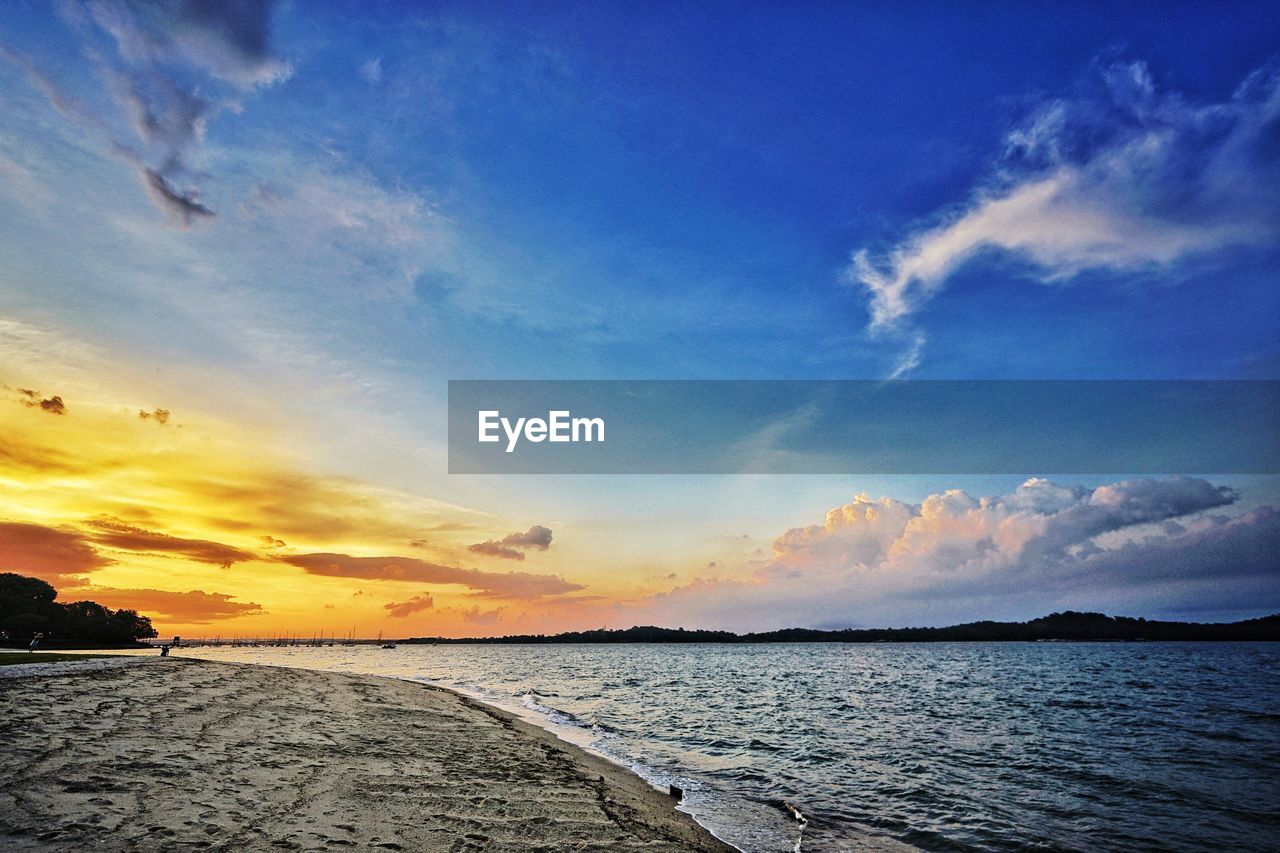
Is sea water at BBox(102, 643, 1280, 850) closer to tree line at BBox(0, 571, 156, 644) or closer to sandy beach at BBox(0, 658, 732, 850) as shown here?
sandy beach at BBox(0, 658, 732, 850)

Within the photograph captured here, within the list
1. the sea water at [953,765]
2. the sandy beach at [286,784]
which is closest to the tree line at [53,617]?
the sea water at [953,765]

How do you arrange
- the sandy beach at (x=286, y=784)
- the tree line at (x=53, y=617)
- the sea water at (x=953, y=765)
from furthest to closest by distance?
the tree line at (x=53, y=617), the sea water at (x=953, y=765), the sandy beach at (x=286, y=784)

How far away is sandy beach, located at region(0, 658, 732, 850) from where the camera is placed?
31.9 ft

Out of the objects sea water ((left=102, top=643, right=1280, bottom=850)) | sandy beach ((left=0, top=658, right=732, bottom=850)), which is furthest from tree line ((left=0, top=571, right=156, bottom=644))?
sandy beach ((left=0, top=658, right=732, bottom=850))

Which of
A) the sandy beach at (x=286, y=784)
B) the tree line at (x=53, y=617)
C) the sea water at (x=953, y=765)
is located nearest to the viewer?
the sandy beach at (x=286, y=784)

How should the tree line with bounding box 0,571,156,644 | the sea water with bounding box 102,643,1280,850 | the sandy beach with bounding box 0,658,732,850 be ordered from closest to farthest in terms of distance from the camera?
the sandy beach with bounding box 0,658,732,850 → the sea water with bounding box 102,643,1280,850 → the tree line with bounding box 0,571,156,644

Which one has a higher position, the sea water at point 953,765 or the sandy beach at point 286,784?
the sandy beach at point 286,784

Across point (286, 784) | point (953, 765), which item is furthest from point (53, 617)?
point (953, 765)

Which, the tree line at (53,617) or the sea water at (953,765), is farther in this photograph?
the tree line at (53,617)

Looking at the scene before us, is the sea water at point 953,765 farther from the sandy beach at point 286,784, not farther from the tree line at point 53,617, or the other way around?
the tree line at point 53,617

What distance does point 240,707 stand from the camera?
78.0 feet

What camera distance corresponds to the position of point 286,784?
42.1 ft

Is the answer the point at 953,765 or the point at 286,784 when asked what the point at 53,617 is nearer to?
the point at 286,784

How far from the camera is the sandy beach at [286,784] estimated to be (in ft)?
31.9
